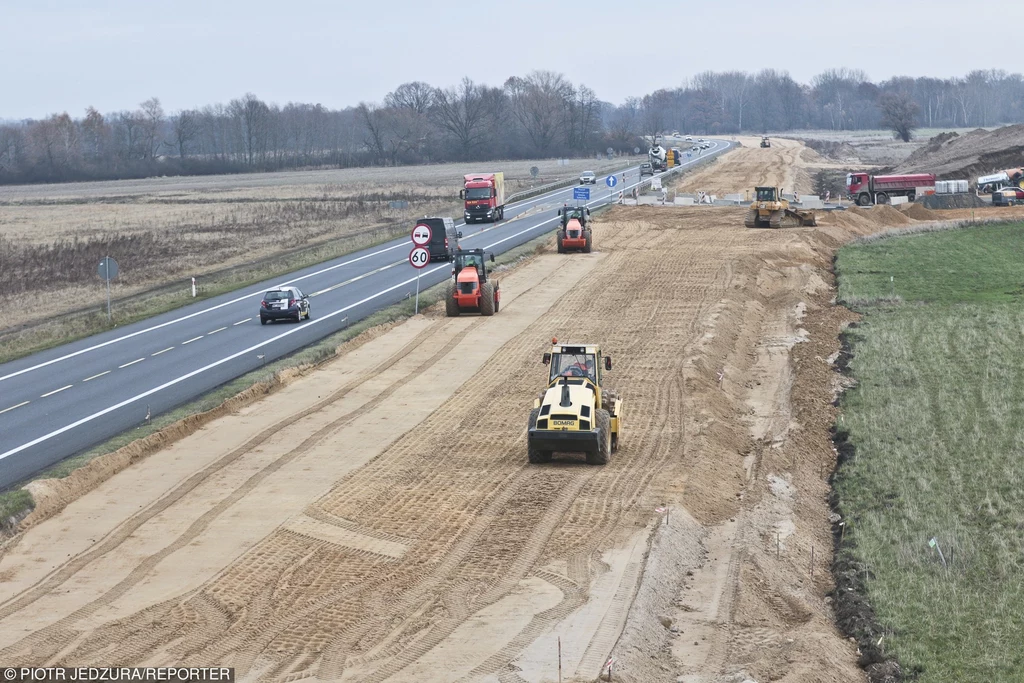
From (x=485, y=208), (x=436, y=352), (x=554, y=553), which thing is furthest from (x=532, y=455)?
(x=485, y=208)

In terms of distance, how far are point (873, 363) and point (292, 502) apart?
18.9 metres

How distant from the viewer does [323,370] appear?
34.4 metres

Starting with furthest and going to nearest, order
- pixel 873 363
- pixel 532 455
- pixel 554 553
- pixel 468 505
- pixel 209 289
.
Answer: pixel 209 289
pixel 873 363
pixel 532 455
pixel 468 505
pixel 554 553

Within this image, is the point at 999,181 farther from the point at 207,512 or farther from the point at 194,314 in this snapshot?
the point at 207,512

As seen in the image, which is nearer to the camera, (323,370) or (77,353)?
(323,370)

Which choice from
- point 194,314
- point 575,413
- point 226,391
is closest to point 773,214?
point 194,314

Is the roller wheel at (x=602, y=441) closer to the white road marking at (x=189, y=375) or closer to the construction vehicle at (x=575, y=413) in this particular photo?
the construction vehicle at (x=575, y=413)

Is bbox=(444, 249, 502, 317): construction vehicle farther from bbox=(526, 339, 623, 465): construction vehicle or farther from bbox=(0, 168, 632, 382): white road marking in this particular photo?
bbox=(526, 339, 623, 465): construction vehicle

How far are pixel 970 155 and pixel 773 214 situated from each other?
45873 millimetres

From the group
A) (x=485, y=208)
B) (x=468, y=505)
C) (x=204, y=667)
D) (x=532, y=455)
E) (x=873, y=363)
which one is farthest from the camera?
(x=485, y=208)

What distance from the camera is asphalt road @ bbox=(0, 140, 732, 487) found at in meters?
28.4

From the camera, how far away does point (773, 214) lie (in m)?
65.1

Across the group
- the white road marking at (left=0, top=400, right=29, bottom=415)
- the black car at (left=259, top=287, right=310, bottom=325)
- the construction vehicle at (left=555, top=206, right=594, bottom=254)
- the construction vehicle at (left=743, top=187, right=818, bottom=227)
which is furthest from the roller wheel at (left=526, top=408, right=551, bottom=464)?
the construction vehicle at (left=743, top=187, right=818, bottom=227)

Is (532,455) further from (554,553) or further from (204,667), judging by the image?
(204,667)
